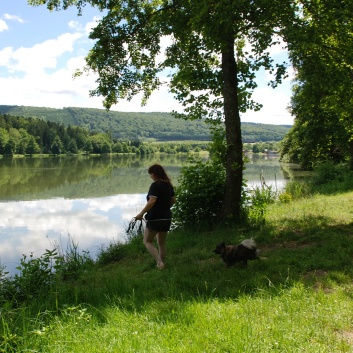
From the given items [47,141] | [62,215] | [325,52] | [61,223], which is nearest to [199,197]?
[325,52]

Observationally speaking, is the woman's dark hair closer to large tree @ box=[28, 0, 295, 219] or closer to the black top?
the black top

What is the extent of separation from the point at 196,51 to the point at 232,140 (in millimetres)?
2896

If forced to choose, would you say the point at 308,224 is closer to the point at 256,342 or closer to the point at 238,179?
the point at 238,179

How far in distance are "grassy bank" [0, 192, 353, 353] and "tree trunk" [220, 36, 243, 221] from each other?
2.61 m

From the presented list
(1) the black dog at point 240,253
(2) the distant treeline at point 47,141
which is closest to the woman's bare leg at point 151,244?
(1) the black dog at point 240,253

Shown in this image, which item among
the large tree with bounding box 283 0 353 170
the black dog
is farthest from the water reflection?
the large tree with bounding box 283 0 353 170

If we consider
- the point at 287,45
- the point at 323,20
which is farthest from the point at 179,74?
the point at 323,20

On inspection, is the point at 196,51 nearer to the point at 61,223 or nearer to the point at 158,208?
the point at 158,208

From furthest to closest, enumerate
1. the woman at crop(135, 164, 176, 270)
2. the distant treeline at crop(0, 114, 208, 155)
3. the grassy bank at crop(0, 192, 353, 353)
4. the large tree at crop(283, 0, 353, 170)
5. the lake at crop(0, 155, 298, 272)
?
the distant treeline at crop(0, 114, 208, 155) < the lake at crop(0, 155, 298, 272) < the large tree at crop(283, 0, 353, 170) < the woman at crop(135, 164, 176, 270) < the grassy bank at crop(0, 192, 353, 353)

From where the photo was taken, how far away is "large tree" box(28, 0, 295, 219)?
27.6 feet

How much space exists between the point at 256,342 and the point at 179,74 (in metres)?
8.04

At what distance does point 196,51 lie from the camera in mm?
10641

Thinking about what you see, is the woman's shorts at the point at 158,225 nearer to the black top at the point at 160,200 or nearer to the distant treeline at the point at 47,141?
the black top at the point at 160,200

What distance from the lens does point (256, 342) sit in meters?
3.33
